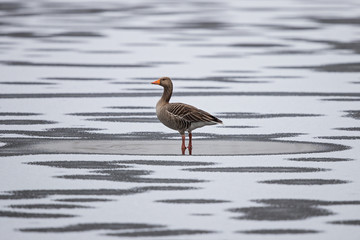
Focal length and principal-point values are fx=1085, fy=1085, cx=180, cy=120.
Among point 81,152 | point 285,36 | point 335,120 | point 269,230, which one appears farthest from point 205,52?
point 269,230

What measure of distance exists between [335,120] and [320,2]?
36313 millimetres

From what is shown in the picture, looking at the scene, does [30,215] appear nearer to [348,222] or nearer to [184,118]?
[348,222]

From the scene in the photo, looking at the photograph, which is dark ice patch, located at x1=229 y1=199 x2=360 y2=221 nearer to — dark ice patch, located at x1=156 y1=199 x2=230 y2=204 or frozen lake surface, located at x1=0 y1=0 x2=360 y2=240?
frozen lake surface, located at x1=0 y1=0 x2=360 y2=240

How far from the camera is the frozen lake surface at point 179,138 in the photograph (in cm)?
934

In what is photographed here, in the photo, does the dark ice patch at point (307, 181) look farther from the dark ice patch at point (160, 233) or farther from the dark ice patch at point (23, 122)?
the dark ice patch at point (23, 122)

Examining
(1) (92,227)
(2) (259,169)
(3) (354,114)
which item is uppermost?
(1) (92,227)

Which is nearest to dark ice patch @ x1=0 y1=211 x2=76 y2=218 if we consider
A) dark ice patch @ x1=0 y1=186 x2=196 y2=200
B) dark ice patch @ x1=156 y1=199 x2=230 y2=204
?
dark ice patch @ x1=0 y1=186 x2=196 y2=200

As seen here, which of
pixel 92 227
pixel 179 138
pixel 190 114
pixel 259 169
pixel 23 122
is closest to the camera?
pixel 92 227

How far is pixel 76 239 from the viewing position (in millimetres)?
8531

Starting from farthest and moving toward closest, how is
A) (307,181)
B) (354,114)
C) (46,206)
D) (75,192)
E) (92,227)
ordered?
(354,114)
(307,181)
(75,192)
(46,206)
(92,227)

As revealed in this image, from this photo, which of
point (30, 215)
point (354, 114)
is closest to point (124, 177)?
point (30, 215)

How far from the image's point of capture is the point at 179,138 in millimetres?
14570

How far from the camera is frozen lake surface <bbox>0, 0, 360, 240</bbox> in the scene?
9.34 metres

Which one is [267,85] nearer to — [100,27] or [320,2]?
[100,27]
